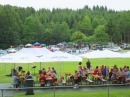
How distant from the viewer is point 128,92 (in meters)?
17.1

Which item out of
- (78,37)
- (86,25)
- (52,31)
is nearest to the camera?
(78,37)

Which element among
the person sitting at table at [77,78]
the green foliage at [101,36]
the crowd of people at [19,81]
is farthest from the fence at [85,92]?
the green foliage at [101,36]

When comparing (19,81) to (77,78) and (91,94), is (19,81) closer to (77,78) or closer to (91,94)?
(77,78)

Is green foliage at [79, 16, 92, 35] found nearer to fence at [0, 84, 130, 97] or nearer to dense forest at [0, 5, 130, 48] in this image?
dense forest at [0, 5, 130, 48]

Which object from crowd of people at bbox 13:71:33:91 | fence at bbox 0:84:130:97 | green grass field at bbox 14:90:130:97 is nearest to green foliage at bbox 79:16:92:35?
crowd of people at bbox 13:71:33:91

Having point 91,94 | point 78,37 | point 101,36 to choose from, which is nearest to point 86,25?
point 78,37

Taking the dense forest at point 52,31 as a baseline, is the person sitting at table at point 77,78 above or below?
below

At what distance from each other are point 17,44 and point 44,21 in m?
32.2

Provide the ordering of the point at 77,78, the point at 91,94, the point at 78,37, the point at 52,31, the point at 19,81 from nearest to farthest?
the point at 91,94 < the point at 19,81 < the point at 77,78 < the point at 78,37 < the point at 52,31

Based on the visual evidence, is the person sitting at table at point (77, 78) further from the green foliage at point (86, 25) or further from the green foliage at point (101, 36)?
the green foliage at point (86, 25)

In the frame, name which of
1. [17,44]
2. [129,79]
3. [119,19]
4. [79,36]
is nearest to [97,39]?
[79,36]

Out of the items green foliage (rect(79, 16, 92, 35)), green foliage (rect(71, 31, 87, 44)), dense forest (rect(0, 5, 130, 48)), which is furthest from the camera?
green foliage (rect(79, 16, 92, 35))

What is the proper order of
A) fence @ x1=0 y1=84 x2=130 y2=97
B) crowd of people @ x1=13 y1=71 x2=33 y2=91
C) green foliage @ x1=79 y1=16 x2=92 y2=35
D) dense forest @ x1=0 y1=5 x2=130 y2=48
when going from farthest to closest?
1. green foliage @ x1=79 y1=16 x2=92 y2=35
2. dense forest @ x1=0 y1=5 x2=130 y2=48
3. crowd of people @ x1=13 y1=71 x2=33 y2=91
4. fence @ x1=0 y1=84 x2=130 y2=97

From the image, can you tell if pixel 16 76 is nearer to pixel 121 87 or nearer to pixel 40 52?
pixel 121 87
